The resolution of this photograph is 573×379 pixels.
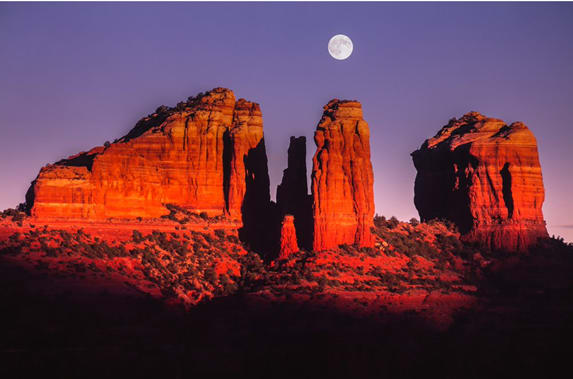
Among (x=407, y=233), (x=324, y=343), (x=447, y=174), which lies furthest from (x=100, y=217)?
(x=447, y=174)

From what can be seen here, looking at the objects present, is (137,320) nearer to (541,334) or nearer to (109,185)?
(109,185)

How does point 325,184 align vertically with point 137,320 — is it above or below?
above

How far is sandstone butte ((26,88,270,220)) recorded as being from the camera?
93.7 meters

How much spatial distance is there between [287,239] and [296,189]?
9354 millimetres

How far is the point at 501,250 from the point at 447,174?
1338cm

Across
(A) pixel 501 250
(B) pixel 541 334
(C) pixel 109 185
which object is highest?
(C) pixel 109 185

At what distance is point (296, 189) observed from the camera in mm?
97688

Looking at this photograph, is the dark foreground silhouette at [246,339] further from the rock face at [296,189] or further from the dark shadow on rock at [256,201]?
the dark shadow on rock at [256,201]

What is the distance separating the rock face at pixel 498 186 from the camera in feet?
328

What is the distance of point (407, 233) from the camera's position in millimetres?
103000

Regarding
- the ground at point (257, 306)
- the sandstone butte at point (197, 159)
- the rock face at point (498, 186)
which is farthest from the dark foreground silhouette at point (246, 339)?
the sandstone butte at point (197, 159)

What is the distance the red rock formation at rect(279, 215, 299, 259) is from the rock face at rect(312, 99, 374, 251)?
99.7 inches

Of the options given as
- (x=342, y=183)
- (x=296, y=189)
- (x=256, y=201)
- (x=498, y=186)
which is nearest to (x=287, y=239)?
(x=342, y=183)

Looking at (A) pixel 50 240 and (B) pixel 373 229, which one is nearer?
(A) pixel 50 240
